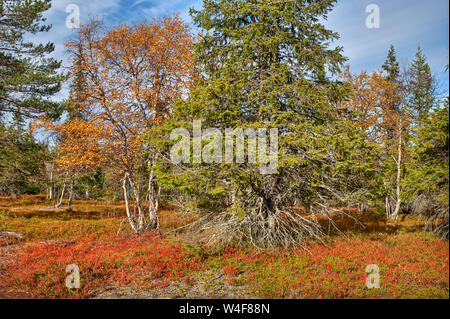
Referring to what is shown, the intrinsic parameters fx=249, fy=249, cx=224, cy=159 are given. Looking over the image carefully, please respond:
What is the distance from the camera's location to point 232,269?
7.35 m

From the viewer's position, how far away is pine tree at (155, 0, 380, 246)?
7.75 meters

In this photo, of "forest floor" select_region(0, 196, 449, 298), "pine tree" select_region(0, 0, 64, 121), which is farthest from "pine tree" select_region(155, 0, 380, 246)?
"pine tree" select_region(0, 0, 64, 121)

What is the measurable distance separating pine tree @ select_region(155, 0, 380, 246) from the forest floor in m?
1.07

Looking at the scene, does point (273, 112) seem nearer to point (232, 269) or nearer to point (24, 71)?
point (232, 269)

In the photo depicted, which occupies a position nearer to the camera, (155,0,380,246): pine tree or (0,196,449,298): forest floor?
(0,196,449,298): forest floor

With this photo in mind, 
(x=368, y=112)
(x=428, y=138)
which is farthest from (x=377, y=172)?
(x=368, y=112)

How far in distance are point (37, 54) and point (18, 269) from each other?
36.8ft

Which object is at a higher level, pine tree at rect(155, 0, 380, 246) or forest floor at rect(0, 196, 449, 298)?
pine tree at rect(155, 0, 380, 246)

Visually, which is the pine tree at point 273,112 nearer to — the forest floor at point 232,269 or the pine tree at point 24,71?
the forest floor at point 232,269

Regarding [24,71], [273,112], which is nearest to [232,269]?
[273,112]

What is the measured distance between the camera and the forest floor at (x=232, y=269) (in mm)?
6227

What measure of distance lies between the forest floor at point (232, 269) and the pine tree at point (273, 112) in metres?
1.07

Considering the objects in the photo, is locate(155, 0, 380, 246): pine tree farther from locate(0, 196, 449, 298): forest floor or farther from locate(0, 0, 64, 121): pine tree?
locate(0, 0, 64, 121): pine tree

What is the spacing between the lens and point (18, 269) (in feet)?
26.8
